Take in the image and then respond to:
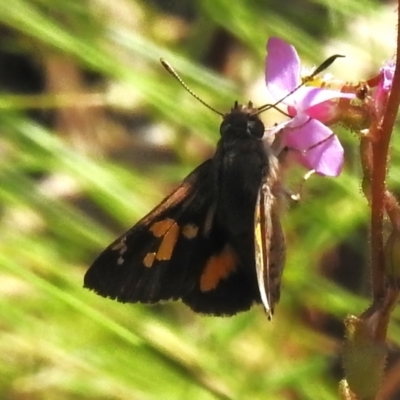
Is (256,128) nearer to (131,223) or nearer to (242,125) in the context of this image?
(242,125)

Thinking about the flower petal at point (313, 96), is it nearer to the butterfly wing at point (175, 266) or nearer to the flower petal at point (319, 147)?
the flower petal at point (319, 147)

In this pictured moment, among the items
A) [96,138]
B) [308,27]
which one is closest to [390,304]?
[308,27]

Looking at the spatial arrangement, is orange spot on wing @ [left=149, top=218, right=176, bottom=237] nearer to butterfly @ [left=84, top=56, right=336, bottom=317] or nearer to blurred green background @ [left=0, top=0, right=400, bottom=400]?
butterfly @ [left=84, top=56, right=336, bottom=317]

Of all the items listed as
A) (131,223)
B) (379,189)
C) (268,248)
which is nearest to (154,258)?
(268,248)

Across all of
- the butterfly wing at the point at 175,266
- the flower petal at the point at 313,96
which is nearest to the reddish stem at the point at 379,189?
the flower petal at the point at 313,96

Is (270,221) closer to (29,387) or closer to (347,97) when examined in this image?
(347,97)
